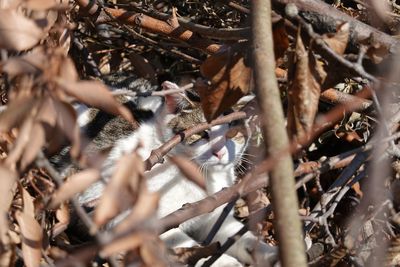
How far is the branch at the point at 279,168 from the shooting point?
114cm

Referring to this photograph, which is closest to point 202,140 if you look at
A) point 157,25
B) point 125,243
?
point 157,25

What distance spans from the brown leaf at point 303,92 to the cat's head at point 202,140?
135 cm

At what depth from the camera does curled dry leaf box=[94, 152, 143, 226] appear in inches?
37.8

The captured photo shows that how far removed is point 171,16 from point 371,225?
3.90ft

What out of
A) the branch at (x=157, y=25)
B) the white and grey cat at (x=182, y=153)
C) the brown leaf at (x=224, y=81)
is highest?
the brown leaf at (x=224, y=81)

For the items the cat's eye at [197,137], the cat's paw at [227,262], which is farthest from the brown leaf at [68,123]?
the cat's eye at [197,137]

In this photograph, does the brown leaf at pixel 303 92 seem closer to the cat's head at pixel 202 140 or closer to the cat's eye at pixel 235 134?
the cat's eye at pixel 235 134

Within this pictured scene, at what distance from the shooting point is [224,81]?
158 centimetres

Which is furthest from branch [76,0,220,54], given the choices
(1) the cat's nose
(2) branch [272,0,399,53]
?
(2) branch [272,0,399,53]

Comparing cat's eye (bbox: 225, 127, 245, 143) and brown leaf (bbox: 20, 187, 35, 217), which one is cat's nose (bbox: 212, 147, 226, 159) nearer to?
cat's eye (bbox: 225, 127, 245, 143)

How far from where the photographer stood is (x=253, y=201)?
222cm

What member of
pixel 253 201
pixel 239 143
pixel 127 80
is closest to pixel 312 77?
pixel 253 201

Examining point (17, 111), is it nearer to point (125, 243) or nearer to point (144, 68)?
point (125, 243)

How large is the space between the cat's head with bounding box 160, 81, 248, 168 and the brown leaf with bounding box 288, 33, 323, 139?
4.42 ft
